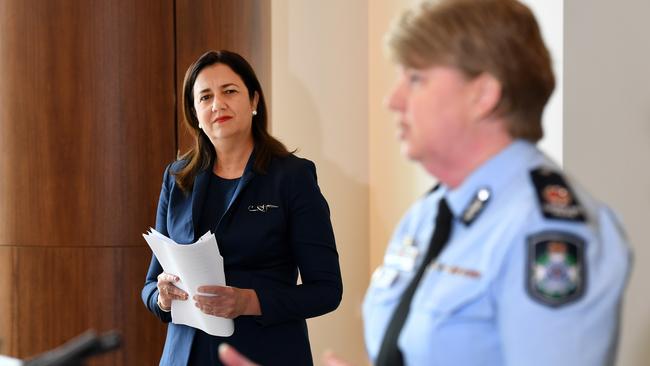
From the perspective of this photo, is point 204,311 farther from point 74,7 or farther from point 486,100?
point 74,7

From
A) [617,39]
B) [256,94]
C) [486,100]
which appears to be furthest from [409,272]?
[617,39]

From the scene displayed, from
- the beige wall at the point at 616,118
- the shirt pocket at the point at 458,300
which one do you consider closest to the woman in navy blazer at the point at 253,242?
the beige wall at the point at 616,118

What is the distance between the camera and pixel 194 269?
252 centimetres

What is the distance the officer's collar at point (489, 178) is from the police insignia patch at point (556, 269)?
139 mm

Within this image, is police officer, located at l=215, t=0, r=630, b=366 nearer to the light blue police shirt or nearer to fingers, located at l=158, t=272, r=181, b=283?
the light blue police shirt

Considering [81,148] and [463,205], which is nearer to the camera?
[463,205]

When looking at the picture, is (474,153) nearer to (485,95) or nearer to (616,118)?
(485,95)

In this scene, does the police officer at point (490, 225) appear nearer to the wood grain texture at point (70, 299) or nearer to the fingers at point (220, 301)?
the fingers at point (220, 301)

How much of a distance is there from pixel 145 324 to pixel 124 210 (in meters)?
0.49

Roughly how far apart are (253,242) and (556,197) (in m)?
1.43

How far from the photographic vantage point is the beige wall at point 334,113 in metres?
4.50

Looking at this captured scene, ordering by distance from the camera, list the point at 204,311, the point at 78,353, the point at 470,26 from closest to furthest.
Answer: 1. the point at 78,353
2. the point at 470,26
3. the point at 204,311

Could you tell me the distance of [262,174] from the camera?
269 centimetres

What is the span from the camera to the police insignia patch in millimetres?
1224
